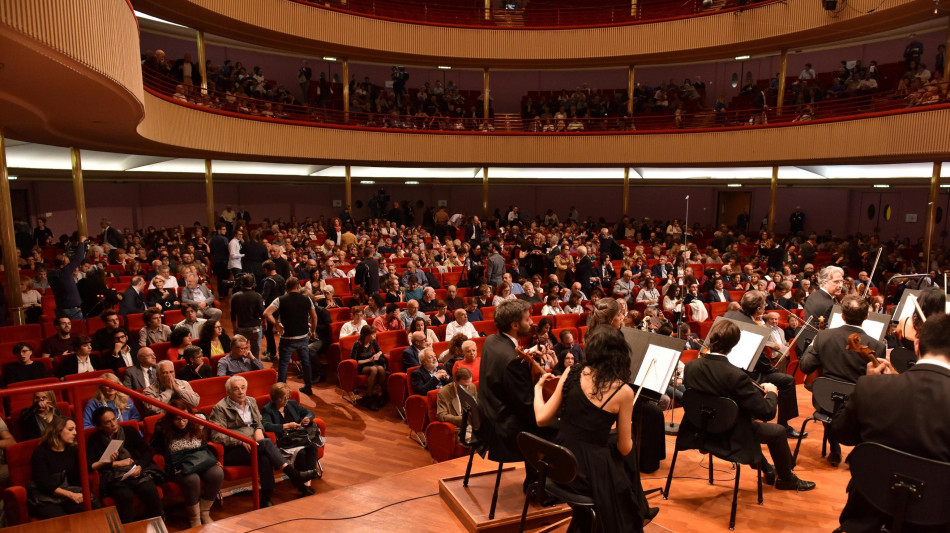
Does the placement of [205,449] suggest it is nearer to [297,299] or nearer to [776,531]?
[297,299]

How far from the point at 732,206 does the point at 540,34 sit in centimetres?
893

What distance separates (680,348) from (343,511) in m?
2.51

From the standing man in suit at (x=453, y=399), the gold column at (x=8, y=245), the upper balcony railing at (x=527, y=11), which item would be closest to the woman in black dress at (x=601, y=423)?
the standing man in suit at (x=453, y=399)

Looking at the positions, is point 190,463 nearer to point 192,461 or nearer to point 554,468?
point 192,461

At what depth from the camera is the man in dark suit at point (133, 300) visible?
754 cm

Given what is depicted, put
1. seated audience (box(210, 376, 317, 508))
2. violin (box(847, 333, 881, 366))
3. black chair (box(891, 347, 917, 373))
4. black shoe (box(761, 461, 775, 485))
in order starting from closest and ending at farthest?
violin (box(847, 333, 881, 366)) → black shoe (box(761, 461, 775, 485)) → seated audience (box(210, 376, 317, 508)) → black chair (box(891, 347, 917, 373))

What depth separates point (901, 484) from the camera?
8.09 ft

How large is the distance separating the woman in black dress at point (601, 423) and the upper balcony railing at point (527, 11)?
14.0 meters

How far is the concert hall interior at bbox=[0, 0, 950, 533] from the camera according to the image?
374 cm

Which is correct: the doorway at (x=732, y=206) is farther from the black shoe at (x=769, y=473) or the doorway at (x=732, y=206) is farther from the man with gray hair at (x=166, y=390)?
the man with gray hair at (x=166, y=390)

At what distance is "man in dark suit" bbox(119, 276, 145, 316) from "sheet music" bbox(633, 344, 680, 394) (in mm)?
6467

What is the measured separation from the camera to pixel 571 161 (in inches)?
651

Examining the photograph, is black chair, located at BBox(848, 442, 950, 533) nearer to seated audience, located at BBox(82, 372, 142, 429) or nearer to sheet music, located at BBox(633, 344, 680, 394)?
sheet music, located at BBox(633, 344, 680, 394)

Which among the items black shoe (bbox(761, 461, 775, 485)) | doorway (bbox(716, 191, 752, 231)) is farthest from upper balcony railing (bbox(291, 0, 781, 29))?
black shoe (bbox(761, 461, 775, 485))
